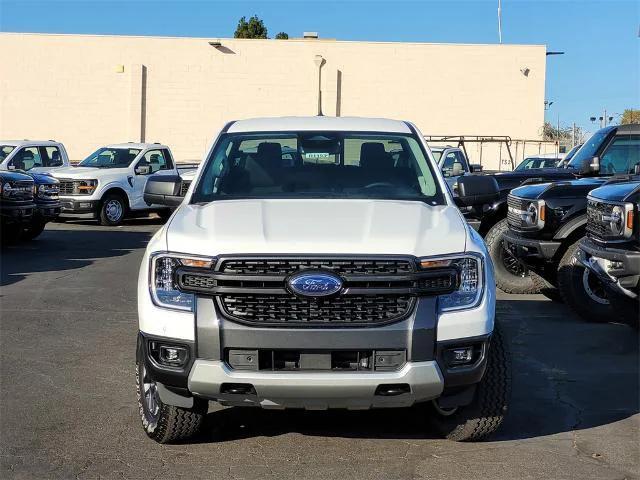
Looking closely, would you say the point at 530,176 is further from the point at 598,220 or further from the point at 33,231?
the point at 33,231

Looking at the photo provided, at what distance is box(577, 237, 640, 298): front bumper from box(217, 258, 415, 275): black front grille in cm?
311

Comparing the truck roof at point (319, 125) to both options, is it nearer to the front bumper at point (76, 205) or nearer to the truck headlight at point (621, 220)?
the truck headlight at point (621, 220)

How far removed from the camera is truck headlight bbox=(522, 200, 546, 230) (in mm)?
9492

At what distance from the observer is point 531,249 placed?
963 centimetres

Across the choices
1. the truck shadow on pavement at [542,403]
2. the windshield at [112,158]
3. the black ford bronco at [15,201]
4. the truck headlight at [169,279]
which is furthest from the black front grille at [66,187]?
the truck headlight at [169,279]

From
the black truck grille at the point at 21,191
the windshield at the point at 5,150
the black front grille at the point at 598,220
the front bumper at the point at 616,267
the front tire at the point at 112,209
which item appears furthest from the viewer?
the front tire at the point at 112,209

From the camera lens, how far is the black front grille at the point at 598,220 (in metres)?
7.59

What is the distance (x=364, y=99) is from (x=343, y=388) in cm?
3385

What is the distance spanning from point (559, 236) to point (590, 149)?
292 centimetres

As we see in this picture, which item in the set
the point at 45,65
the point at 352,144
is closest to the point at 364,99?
the point at 45,65

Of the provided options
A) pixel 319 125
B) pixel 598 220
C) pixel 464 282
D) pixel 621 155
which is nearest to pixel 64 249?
pixel 621 155

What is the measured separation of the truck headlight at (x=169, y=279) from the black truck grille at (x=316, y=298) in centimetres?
8

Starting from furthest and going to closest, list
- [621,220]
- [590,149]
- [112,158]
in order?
[112,158] → [590,149] → [621,220]

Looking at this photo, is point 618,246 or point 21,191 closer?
point 618,246
